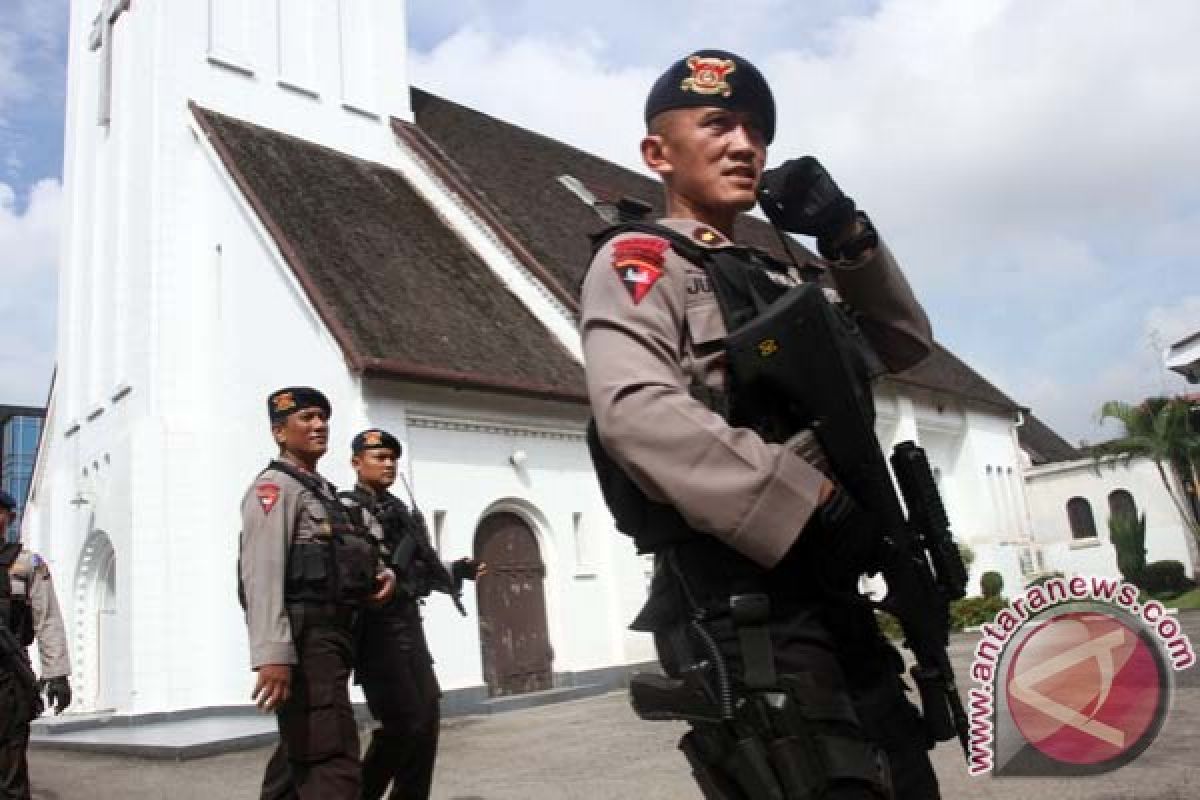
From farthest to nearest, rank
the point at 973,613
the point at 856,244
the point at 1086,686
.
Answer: the point at 973,613 → the point at 1086,686 → the point at 856,244

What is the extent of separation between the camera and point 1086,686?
8.81ft

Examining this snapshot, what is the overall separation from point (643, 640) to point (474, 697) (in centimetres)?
330

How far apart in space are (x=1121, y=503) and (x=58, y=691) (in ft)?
101

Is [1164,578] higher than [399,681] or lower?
lower

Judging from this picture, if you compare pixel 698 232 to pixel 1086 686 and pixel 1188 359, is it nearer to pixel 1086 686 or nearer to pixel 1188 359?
pixel 1086 686

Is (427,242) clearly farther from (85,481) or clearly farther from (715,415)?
(715,415)

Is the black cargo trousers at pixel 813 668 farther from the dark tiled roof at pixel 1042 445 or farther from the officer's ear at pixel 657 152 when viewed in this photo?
the dark tiled roof at pixel 1042 445

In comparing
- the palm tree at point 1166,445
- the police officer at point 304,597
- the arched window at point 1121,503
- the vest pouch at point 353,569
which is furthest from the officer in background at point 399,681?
the arched window at point 1121,503

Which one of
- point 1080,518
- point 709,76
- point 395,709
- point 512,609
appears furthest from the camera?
point 1080,518

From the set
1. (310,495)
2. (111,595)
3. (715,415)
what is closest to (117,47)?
(111,595)

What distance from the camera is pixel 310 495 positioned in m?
4.43

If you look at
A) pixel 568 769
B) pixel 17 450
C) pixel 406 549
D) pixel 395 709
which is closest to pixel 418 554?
pixel 406 549

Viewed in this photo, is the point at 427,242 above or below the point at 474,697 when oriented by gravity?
above

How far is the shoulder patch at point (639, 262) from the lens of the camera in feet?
6.02
